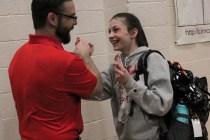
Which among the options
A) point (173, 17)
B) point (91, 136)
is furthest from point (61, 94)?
point (173, 17)

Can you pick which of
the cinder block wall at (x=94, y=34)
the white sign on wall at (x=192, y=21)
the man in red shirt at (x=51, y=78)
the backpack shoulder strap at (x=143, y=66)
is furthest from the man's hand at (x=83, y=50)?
the white sign on wall at (x=192, y=21)

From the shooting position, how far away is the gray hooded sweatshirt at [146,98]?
150cm

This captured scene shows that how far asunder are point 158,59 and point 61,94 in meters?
0.53


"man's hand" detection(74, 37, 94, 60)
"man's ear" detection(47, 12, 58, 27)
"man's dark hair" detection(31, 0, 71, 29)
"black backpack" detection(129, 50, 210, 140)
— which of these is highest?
"man's dark hair" detection(31, 0, 71, 29)

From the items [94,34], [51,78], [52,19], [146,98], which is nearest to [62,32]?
[52,19]

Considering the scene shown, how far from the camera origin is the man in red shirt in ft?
4.35

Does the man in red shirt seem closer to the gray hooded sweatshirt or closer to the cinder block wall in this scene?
the gray hooded sweatshirt

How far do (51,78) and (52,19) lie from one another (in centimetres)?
27

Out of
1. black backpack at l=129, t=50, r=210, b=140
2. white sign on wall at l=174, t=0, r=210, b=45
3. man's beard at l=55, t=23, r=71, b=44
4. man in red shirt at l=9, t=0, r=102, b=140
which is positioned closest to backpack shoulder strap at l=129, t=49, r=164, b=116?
black backpack at l=129, t=50, r=210, b=140

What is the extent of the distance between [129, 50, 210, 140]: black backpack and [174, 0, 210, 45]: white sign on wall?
0.73m

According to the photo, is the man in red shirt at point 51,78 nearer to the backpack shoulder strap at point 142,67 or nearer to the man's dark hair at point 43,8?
the man's dark hair at point 43,8

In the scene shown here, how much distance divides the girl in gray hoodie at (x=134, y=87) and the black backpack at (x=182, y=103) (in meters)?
0.03

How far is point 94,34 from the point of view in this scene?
207 cm

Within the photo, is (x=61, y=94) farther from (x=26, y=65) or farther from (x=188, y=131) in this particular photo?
(x=188, y=131)
